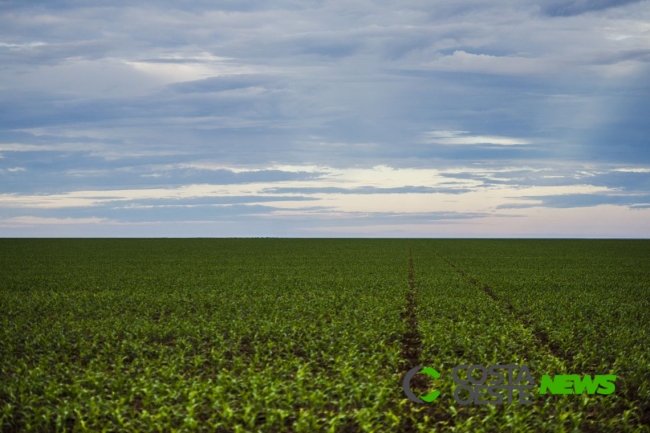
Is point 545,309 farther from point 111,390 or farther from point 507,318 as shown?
point 111,390

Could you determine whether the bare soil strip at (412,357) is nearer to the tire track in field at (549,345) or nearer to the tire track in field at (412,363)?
the tire track in field at (412,363)

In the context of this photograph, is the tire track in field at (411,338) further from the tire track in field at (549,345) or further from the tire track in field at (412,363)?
the tire track in field at (549,345)

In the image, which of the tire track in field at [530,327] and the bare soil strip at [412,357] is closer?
the bare soil strip at [412,357]

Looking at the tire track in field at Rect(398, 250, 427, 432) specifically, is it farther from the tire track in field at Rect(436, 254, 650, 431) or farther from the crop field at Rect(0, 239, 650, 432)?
the tire track in field at Rect(436, 254, 650, 431)

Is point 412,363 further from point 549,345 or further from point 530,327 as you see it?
point 530,327

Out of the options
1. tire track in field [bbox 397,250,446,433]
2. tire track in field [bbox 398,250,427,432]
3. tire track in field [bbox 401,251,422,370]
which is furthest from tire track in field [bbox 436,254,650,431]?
tire track in field [bbox 401,251,422,370]

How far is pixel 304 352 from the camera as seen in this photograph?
1530cm

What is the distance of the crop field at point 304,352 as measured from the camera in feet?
34.0

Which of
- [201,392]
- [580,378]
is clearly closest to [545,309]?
[580,378]

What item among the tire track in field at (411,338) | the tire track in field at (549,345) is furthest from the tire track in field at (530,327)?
the tire track in field at (411,338)

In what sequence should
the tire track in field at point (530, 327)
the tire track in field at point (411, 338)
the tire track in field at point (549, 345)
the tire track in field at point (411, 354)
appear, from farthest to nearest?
1. the tire track in field at point (530, 327)
2. the tire track in field at point (411, 338)
3. the tire track in field at point (549, 345)
4. the tire track in field at point (411, 354)

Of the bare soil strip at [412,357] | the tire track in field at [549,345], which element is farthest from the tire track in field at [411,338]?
the tire track in field at [549,345]

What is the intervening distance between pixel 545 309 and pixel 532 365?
955 centimetres

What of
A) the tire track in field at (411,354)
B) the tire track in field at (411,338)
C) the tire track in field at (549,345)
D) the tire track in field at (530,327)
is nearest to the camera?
the tire track in field at (411,354)
